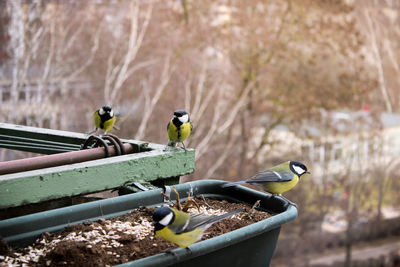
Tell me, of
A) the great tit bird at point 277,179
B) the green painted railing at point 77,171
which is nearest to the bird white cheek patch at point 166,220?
the green painted railing at point 77,171

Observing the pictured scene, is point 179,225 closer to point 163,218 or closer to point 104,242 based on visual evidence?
point 163,218

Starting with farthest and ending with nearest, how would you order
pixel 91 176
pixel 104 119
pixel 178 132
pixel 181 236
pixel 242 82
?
pixel 242 82 → pixel 104 119 → pixel 178 132 → pixel 91 176 → pixel 181 236

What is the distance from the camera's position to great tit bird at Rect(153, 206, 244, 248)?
4.37 feet

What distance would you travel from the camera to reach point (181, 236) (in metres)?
1.33

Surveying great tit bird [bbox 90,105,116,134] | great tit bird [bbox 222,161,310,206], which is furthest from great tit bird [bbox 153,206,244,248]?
great tit bird [bbox 90,105,116,134]

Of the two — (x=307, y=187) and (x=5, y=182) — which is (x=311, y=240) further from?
(x=5, y=182)

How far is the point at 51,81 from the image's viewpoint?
35.0 feet

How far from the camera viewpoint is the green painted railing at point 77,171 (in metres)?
1.48

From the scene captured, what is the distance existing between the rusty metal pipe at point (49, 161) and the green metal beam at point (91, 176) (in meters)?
0.04

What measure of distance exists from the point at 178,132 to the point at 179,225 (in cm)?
162

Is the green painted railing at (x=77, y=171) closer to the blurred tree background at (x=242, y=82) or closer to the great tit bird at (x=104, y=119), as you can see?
the great tit bird at (x=104, y=119)

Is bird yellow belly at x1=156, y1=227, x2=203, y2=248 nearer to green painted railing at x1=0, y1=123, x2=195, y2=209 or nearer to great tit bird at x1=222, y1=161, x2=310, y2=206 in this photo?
green painted railing at x1=0, y1=123, x2=195, y2=209

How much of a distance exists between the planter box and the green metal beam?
0.19m

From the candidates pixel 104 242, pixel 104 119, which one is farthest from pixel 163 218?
pixel 104 119
